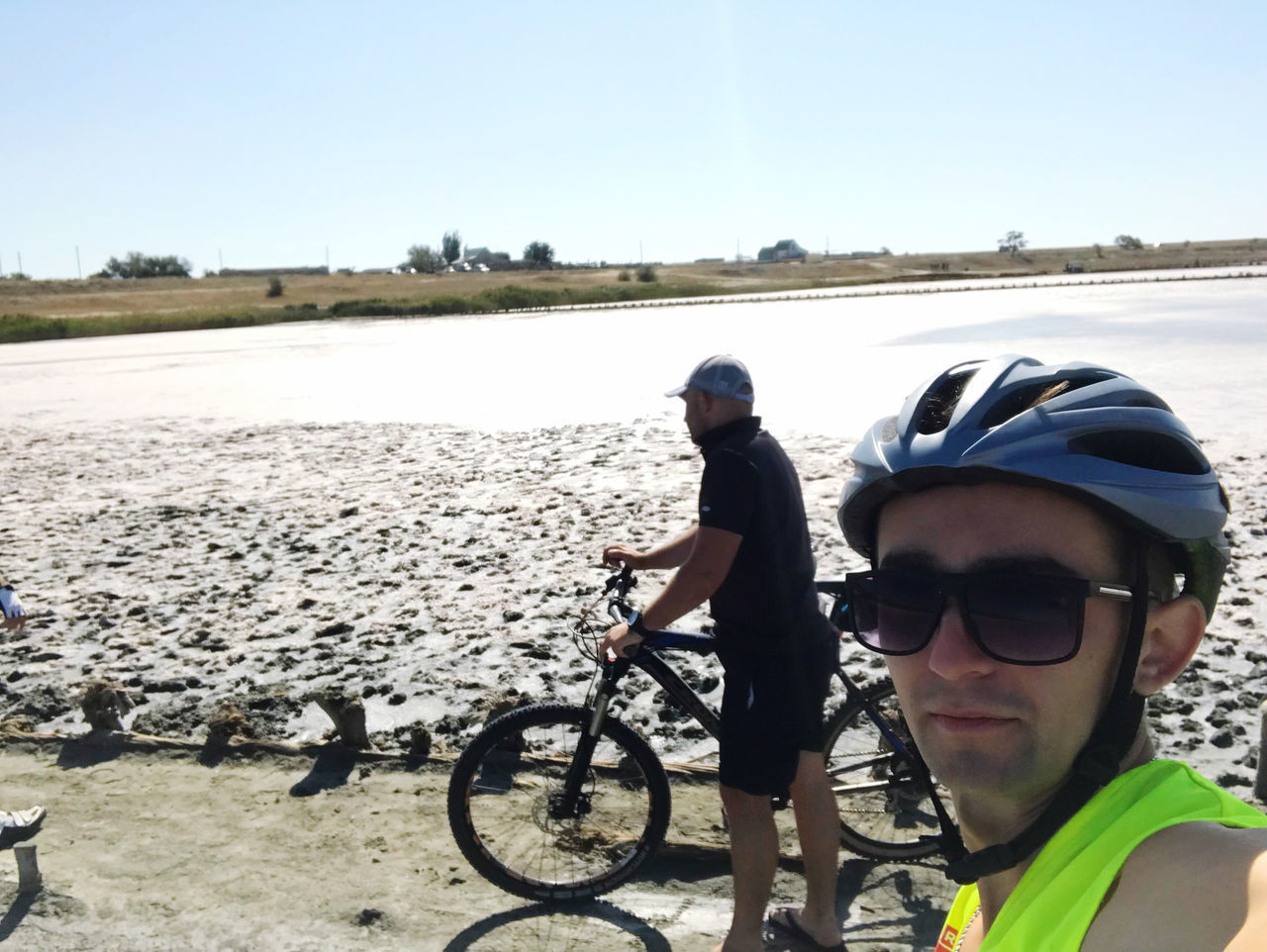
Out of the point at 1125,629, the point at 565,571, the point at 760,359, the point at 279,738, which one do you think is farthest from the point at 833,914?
the point at 760,359

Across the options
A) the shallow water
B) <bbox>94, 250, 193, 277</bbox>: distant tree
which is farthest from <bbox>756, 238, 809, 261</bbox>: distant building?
the shallow water

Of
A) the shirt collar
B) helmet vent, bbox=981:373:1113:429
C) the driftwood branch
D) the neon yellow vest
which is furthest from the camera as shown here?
the driftwood branch

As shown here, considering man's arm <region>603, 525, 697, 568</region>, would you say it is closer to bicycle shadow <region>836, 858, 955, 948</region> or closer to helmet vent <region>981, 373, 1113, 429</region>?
bicycle shadow <region>836, 858, 955, 948</region>

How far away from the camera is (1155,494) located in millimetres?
1458

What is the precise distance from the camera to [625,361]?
82.0 ft

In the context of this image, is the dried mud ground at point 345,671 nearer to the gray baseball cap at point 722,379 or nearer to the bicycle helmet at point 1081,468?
the gray baseball cap at point 722,379

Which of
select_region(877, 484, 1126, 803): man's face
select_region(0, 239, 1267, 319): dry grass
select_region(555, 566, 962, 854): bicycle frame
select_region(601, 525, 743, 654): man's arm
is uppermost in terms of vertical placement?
select_region(0, 239, 1267, 319): dry grass

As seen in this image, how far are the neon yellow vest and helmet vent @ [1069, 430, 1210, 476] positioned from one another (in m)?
0.40

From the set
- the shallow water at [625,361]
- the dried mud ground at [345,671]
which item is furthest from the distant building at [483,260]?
the dried mud ground at [345,671]

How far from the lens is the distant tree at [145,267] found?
132 metres

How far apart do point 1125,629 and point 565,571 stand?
774 cm

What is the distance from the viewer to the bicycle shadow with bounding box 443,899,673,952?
429 centimetres

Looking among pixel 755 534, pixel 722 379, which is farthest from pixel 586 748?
pixel 722 379

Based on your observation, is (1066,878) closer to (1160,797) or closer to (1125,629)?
(1160,797)
